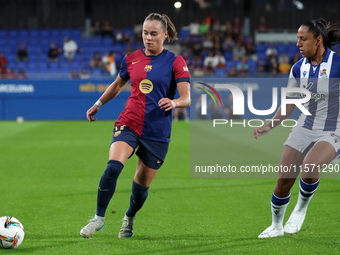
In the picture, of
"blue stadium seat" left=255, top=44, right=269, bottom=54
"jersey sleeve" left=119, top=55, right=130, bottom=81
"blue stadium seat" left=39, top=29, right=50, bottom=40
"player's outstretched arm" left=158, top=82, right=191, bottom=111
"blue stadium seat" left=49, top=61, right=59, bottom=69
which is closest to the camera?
"player's outstretched arm" left=158, top=82, right=191, bottom=111

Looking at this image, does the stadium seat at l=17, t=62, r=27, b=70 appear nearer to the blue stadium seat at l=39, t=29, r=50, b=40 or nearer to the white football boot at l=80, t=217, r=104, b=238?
the blue stadium seat at l=39, t=29, r=50, b=40

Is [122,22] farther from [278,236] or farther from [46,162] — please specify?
[278,236]

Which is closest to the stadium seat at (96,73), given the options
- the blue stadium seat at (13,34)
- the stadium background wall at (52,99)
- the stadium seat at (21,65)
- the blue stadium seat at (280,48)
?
the stadium background wall at (52,99)

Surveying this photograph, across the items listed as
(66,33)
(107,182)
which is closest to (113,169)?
(107,182)

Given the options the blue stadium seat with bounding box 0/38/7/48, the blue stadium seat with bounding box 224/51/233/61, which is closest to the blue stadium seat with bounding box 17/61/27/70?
the blue stadium seat with bounding box 0/38/7/48

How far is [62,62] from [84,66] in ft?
4.00

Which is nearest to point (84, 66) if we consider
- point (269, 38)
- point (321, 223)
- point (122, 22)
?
point (122, 22)

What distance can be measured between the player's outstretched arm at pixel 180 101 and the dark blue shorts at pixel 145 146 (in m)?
0.42

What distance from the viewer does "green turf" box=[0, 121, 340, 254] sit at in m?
4.16

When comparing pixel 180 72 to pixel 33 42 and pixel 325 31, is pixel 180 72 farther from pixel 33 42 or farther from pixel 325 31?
pixel 33 42

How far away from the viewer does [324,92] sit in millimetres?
4391

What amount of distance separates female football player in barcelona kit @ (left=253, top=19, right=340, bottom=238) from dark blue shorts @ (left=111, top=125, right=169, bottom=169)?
3.80 feet

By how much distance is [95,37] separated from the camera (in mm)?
27141

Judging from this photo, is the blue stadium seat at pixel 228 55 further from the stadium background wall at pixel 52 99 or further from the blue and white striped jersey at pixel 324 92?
the blue and white striped jersey at pixel 324 92
